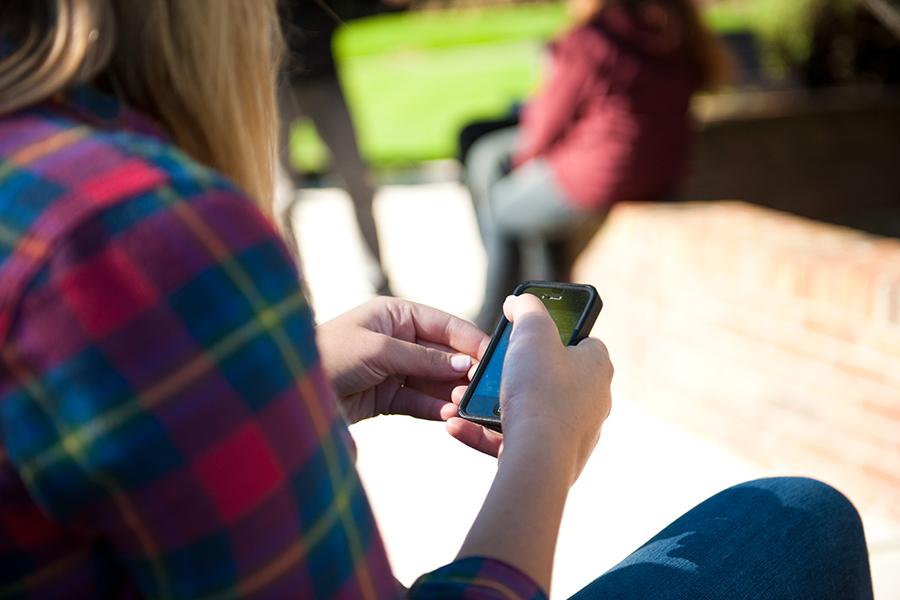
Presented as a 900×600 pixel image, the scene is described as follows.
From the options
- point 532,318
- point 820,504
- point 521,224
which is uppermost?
point 532,318

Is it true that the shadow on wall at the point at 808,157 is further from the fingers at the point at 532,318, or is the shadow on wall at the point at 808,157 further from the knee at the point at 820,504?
the fingers at the point at 532,318

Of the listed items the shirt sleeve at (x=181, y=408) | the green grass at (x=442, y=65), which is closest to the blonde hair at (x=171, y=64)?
the shirt sleeve at (x=181, y=408)

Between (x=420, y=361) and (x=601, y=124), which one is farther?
(x=601, y=124)

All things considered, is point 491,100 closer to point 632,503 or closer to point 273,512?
point 632,503

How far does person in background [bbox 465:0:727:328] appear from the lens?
3941mm

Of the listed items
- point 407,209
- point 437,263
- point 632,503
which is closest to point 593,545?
point 632,503

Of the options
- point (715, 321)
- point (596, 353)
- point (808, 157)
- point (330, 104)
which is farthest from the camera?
point (808, 157)

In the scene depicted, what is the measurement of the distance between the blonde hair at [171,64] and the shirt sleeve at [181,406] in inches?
7.9

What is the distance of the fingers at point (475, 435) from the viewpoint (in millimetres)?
1305

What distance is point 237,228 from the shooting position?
72 centimetres

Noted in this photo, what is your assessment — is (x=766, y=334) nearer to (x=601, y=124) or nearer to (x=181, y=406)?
(x=601, y=124)

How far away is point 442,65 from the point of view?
12.6 meters

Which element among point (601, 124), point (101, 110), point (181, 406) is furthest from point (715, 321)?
point (181, 406)

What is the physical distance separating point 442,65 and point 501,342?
11644 mm
